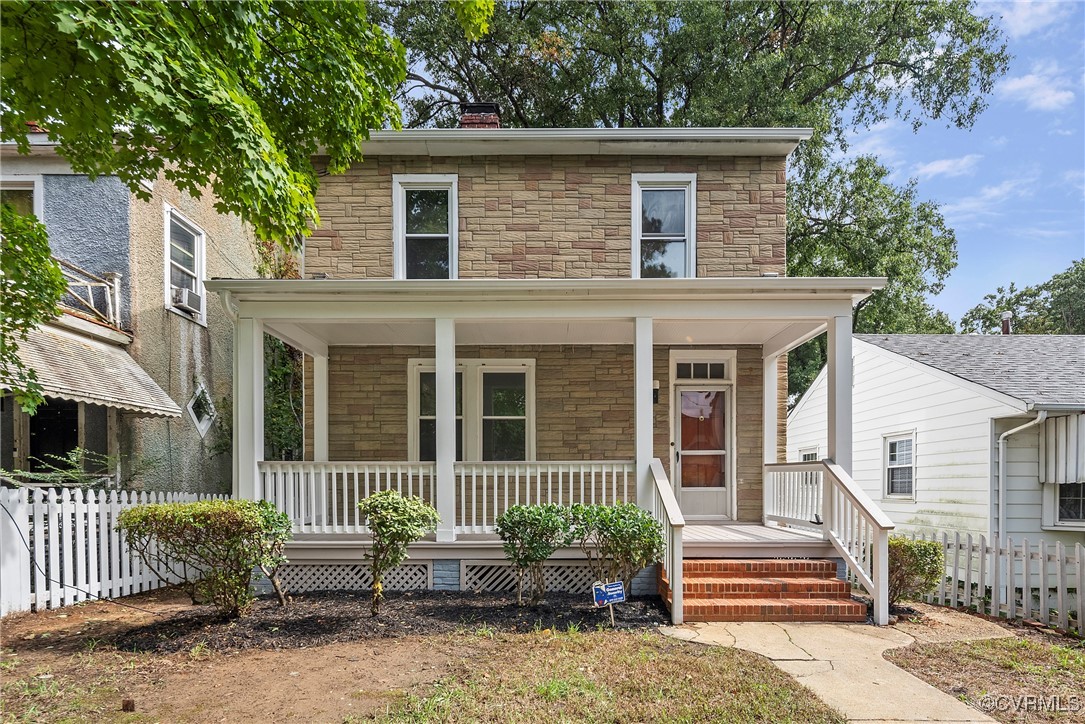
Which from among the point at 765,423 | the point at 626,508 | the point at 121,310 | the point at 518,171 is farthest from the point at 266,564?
the point at 765,423

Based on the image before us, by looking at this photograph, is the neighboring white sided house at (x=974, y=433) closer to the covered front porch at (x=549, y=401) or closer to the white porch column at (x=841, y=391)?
the covered front porch at (x=549, y=401)

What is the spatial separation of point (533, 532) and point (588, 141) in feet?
18.9

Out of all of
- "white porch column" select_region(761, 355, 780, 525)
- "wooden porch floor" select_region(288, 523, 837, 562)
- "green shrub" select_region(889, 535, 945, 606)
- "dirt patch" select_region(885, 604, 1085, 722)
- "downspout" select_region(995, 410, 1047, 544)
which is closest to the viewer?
"dirt patch" select_region(885, 604, 1085, 722)

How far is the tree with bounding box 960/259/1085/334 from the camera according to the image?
27797 mm

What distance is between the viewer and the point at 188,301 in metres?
10.3

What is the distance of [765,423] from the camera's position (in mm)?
8977

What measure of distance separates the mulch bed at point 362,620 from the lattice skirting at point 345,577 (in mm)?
235

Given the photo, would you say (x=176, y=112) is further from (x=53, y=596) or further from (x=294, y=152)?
(x=53, y=596)

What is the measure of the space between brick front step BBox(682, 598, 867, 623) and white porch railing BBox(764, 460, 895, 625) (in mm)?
263

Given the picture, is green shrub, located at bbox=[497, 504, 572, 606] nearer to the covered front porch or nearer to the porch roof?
the covered front porch

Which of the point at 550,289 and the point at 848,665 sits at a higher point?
the point at 550,289

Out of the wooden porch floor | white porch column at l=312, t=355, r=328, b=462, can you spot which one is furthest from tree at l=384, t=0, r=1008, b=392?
the wooden porch floor

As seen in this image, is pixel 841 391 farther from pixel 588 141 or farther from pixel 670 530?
pixel 588 141

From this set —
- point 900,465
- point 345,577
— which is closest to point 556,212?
point 345,577
